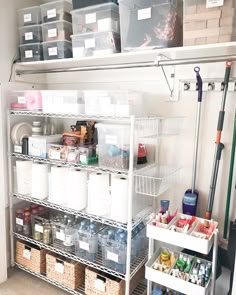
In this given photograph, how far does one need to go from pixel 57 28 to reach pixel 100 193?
4.04 feet

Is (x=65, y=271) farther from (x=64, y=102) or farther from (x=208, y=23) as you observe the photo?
(x=208, y=23)

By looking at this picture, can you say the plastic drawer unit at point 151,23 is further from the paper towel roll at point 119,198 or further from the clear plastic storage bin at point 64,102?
the paper towel roll at point 119,198

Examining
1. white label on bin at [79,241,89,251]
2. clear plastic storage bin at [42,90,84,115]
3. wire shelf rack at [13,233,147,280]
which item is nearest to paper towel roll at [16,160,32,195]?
wire shelf rack at [13,233,147,280]

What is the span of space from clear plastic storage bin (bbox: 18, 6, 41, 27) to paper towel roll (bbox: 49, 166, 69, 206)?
1132mm

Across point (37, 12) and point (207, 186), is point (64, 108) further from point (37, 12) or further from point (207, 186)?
point (207, 186)

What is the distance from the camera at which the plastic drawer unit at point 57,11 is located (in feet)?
6.31

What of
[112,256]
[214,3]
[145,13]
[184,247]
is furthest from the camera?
[112,256]

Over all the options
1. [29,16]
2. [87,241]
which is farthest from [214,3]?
[87,241]

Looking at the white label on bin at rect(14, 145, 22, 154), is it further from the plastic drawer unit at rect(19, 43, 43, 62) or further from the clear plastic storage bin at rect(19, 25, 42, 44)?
the clear plastic storage bin at rect(19, 25, 42, 44)

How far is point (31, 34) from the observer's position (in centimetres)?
208

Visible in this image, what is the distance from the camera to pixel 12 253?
90.5 inches

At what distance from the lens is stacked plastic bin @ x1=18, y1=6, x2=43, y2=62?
6.72ft

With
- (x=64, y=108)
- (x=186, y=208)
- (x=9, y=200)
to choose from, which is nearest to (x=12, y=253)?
(x=9, y=200)

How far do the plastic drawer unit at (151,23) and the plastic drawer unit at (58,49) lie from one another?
→ 0.50 m
